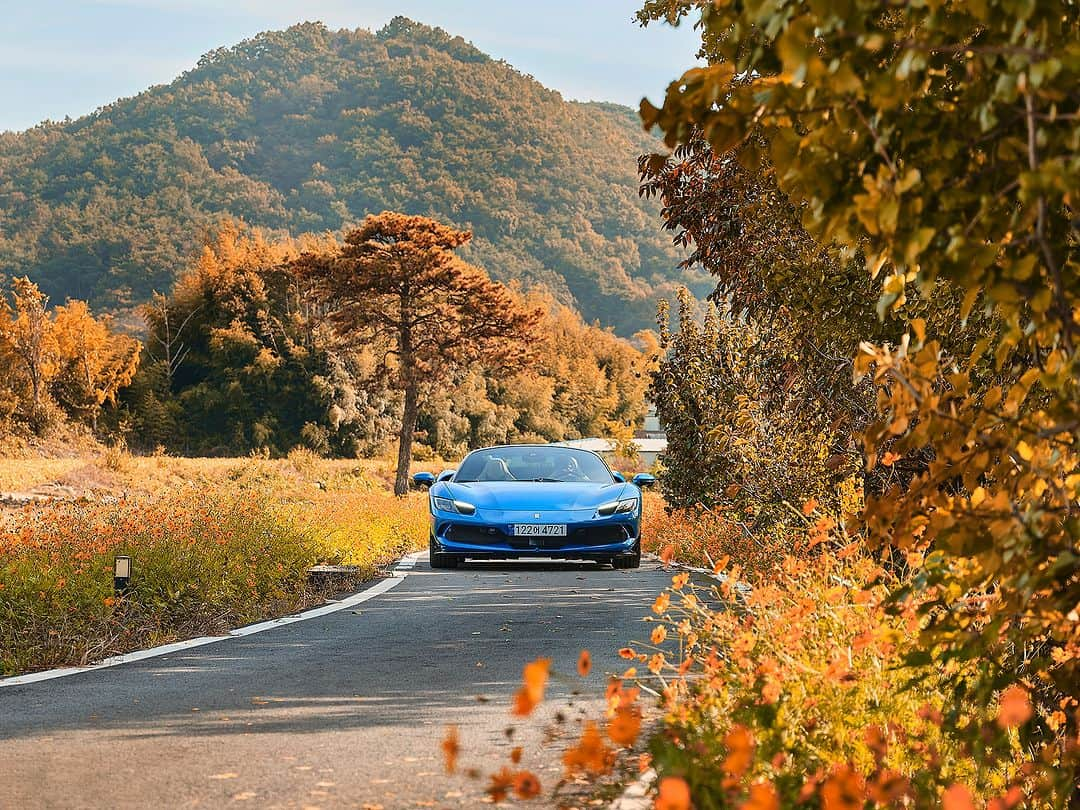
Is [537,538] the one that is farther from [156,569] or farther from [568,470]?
[156,569]

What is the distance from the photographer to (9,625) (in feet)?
28.0

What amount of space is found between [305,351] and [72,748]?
60.7 meters

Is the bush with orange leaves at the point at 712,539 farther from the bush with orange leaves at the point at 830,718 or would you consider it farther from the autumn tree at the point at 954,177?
the autumn tree at the point at 954,177

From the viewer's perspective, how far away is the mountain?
106 metres

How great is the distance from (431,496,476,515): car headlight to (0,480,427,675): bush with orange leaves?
41.3 inches

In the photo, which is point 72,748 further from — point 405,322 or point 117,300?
point 117,300

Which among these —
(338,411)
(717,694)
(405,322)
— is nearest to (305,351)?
(338,411)

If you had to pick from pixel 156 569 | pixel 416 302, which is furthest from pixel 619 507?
pixel 416 302

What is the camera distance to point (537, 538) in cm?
1457

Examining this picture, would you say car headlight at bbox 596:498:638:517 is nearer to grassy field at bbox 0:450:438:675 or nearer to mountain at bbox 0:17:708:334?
grassy field at bbox 0:450:438:675

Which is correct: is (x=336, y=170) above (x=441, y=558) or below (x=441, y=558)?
above

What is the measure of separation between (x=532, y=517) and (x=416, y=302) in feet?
111

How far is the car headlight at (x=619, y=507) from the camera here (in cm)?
1478

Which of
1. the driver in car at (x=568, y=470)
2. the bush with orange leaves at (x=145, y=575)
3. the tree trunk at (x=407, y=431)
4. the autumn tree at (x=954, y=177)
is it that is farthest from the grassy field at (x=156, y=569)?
the tree trunk at (x=407, y=431)
